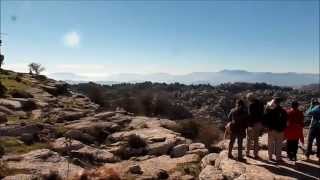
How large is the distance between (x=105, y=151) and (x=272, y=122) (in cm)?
942

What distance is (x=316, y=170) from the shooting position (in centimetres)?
1553

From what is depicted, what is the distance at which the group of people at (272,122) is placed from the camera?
51.2ft

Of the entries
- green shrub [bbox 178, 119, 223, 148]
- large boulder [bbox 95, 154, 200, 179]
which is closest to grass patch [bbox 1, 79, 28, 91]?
green shrub [bbox 178, 119, 223, 148]

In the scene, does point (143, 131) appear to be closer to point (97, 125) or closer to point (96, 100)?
point (97, 125)

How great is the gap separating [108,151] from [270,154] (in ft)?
29.6

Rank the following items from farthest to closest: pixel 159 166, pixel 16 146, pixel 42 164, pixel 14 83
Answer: pixel 14 83 < pixel 16 146 < pixel 159 166 < pixel 42 164

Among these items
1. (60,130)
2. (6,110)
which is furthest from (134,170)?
(6,110)

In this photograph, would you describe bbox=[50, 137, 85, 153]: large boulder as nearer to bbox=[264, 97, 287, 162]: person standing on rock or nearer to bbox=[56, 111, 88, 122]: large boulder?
bbox=[56, 111, 88, 122]: large boulder

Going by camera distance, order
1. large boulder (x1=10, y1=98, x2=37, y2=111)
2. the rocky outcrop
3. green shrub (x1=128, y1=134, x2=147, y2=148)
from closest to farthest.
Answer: the rocky outcrop, green shrub (x1=128, y1=134, x2=147, y2=148), large boulder (x1=10, y1=98, x2=37, y2=111)

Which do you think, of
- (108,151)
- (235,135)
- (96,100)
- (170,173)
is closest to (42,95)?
(96,100)

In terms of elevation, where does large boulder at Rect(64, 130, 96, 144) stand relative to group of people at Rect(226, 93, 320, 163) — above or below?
below

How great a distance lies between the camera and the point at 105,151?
72.8 ft

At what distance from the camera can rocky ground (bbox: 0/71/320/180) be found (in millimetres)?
15656

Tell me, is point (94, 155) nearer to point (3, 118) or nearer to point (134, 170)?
point (134, 170)
